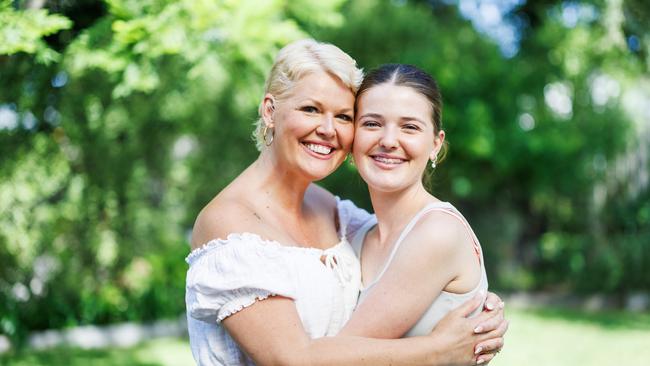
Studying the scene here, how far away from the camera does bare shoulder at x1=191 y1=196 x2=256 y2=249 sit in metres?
2.53

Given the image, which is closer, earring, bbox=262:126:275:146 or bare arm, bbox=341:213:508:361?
bare arm, bbox=341:213:508:361

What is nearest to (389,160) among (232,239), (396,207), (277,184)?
(396,207)

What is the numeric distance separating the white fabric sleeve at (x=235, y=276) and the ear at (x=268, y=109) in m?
0.57

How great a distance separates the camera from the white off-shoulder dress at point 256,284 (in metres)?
2.41

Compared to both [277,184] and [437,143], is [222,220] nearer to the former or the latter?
[277,184]

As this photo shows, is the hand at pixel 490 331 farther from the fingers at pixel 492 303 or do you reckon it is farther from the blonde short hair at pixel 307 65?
the blonde short hair at pixel 307 65

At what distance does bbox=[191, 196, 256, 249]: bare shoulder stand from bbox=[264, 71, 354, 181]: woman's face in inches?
12.4

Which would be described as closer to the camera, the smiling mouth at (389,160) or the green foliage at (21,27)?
the smiling mouth at (389,160)

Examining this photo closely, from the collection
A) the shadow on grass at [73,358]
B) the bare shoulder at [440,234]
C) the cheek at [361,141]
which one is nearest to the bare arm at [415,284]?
the bare shoulder at [440,234]

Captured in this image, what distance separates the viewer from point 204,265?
8.11ft

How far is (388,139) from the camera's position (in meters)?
2.72

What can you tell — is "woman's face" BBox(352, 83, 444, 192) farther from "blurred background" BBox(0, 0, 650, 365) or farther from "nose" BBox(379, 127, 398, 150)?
"blurred background" BBox(0, 0, 650, 365)

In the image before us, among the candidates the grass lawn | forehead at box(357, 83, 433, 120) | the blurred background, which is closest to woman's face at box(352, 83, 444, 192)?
forehead at box(357, 83, 433, 120)

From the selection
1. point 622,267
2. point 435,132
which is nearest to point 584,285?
point 622,267
